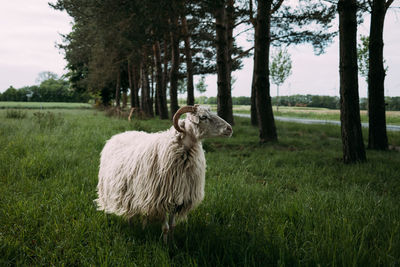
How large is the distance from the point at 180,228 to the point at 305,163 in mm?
3846

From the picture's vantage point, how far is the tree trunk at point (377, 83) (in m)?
6.76

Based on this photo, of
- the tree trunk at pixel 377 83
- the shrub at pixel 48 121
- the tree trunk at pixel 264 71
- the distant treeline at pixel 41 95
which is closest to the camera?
the tree trunk at pixel 377 83

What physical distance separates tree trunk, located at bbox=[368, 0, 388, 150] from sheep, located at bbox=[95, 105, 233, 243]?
7118mm

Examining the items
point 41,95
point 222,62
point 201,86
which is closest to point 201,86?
point 201,86

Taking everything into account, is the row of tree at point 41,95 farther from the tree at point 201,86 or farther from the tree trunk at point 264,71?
the tree trunk at point 264,71

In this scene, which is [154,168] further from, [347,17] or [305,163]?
[347,17]

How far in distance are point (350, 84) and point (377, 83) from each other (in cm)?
283

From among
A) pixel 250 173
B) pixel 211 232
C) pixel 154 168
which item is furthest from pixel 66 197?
pixel 250 173

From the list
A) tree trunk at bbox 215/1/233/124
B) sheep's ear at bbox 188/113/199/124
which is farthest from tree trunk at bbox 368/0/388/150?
sheep's ear at bbox 188/113/199/124

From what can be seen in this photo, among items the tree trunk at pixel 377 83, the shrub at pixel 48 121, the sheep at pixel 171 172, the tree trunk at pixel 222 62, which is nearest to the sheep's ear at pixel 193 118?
the sheep at pixel 171 172

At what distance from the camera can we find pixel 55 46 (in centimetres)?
1919

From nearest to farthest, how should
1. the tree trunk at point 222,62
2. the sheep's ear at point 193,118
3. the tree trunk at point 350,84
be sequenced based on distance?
the sheep's ear at point 193,118 → the tree trunk at point 350,84 → the tree trunk at point 222,62

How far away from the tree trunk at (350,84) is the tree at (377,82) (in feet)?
→ 7.97

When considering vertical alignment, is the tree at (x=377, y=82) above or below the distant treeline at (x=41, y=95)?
below
